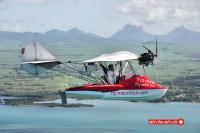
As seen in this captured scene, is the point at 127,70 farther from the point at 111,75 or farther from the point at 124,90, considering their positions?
the point at 124,90

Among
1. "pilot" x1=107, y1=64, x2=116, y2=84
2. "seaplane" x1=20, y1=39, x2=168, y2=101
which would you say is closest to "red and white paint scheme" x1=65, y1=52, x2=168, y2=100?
"seaplane" x1=20, y1=39, x2=168, y2=101

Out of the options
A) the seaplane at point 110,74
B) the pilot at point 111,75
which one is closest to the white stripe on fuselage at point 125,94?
the seaplane at point 110,74

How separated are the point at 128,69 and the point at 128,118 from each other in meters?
146

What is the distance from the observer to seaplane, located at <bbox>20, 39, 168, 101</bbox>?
168 feet

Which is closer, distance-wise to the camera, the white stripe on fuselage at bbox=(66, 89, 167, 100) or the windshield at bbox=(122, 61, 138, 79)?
the white stripe on fuselage at bbox=(66, 89, 167, 100)

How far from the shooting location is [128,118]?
198250mm

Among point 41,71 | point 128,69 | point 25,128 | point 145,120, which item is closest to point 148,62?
point 128,69

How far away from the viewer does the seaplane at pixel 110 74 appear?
51.3 m

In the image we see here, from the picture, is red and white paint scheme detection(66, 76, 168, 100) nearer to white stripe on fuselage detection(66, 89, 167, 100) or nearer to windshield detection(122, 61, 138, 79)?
white stripe on fuselage detection(66, 89, 167, 100)

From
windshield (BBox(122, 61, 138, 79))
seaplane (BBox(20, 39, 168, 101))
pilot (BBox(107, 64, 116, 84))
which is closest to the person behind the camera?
seaplane (BBox(20, 39, 168, 101))

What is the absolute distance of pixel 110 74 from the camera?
173 ft

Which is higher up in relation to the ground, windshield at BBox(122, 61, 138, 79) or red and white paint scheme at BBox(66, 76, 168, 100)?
windshield at BBox(122, 61, 138, 79)

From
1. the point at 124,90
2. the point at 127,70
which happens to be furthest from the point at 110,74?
the point at 124,90

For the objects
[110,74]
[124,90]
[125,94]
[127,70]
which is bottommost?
[125,94]
